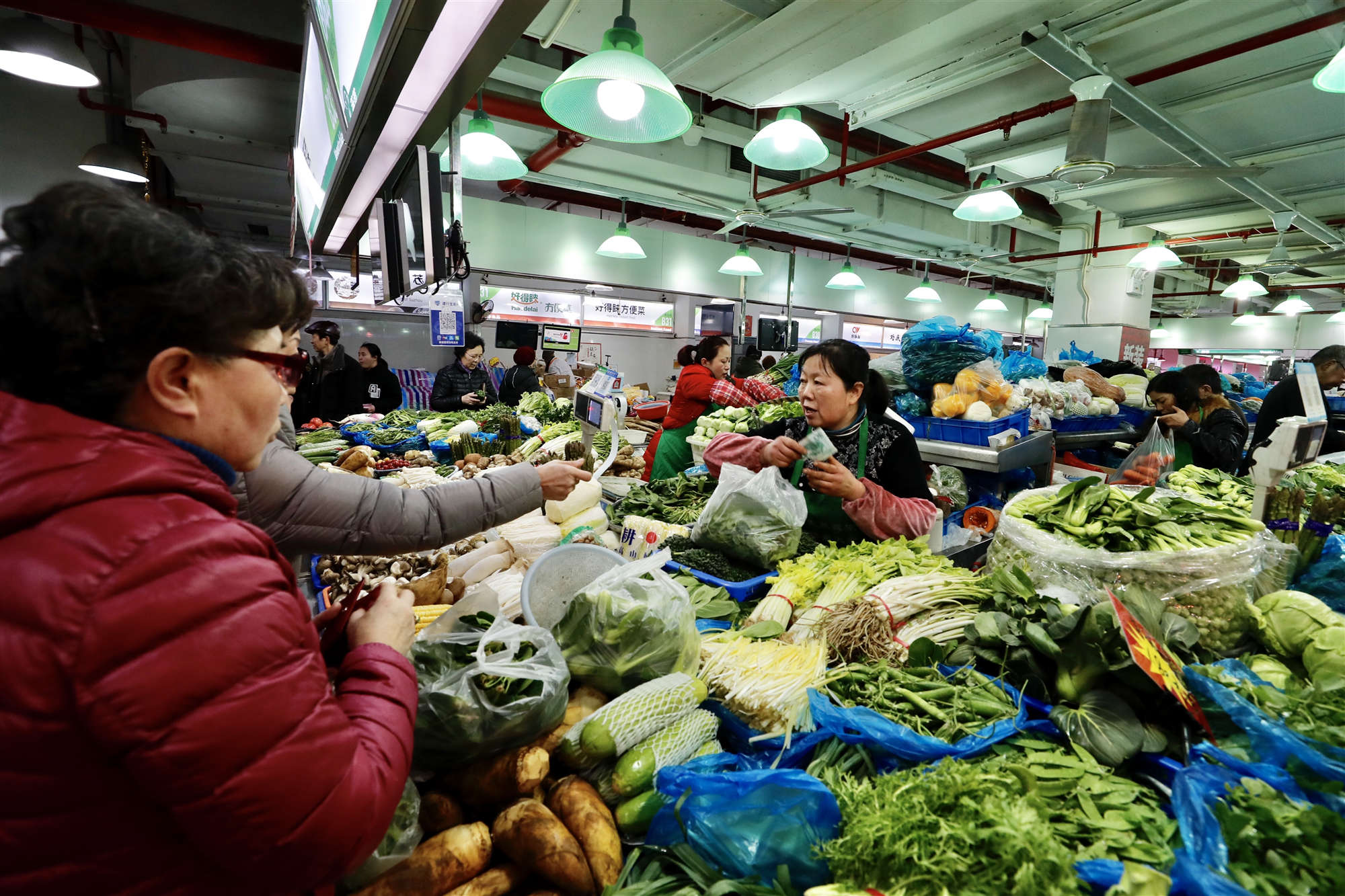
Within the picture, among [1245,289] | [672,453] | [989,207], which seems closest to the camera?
[672,453]

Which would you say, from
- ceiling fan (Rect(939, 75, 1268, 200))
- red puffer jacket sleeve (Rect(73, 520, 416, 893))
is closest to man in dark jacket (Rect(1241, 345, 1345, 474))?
ceiling fan (Rect(939, 75, 1268, 200))

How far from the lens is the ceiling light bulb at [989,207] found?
19.2ft

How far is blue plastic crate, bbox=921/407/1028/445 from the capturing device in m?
3.54

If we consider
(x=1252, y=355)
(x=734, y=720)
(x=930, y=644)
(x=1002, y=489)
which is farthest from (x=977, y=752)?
(x=1252, y=355)

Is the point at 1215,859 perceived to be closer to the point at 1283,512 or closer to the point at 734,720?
the point at 734,720

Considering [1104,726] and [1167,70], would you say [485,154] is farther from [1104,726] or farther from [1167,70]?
[1167,70]

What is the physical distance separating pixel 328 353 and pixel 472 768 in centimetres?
772

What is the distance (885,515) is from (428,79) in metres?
2.72

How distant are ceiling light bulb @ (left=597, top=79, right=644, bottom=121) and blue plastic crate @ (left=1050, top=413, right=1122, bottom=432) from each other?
3.60 meters

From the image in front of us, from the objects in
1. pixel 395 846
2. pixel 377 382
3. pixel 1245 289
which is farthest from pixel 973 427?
pixel 1245 289

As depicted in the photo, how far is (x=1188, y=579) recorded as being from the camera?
5.68 feet

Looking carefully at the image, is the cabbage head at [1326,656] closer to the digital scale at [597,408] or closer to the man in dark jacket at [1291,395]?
the digital scale at [597,408]

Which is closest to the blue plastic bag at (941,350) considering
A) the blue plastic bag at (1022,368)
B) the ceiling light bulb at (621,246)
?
the blue plastic bag at (1022,368)

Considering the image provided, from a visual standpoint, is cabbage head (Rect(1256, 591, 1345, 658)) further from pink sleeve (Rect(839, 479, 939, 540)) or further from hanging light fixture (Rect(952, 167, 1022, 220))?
hanging light fixture (Rect(952, 167, 1022, 220))
